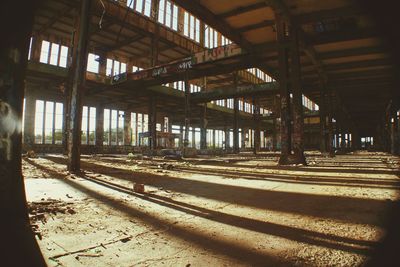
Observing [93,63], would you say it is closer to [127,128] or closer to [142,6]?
[142,6]

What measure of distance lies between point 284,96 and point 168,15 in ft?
50.5

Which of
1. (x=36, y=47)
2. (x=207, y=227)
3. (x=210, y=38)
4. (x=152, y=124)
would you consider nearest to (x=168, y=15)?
(x=210, y=38)

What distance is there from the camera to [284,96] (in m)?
7.66

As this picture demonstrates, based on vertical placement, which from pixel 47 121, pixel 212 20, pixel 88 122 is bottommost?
pixel 47 121

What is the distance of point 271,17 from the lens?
28.4ft

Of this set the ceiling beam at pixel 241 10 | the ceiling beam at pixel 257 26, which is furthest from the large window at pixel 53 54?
the ceiling beam at pixel 257 26

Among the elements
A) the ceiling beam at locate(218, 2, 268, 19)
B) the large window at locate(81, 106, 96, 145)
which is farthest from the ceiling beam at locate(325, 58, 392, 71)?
the large window at locate(81, 106, 96, 145)

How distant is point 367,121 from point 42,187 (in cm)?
3822

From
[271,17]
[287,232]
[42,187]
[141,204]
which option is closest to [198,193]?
[141,204]

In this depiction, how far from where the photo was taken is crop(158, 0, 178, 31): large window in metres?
18.9

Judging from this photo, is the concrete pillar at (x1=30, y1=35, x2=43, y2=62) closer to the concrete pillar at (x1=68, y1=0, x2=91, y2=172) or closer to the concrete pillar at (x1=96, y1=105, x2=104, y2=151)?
the concrete pillar at (x1=96, y1=105, x2=104, y2=151)

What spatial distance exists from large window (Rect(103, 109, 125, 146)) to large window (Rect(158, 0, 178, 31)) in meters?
9.96

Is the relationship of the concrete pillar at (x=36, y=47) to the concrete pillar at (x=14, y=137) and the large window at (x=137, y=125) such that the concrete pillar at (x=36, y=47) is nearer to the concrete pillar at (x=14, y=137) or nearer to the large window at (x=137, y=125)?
the large window at (x=137, y=125)

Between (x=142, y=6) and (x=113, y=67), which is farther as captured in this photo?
(x=113, y=67)
